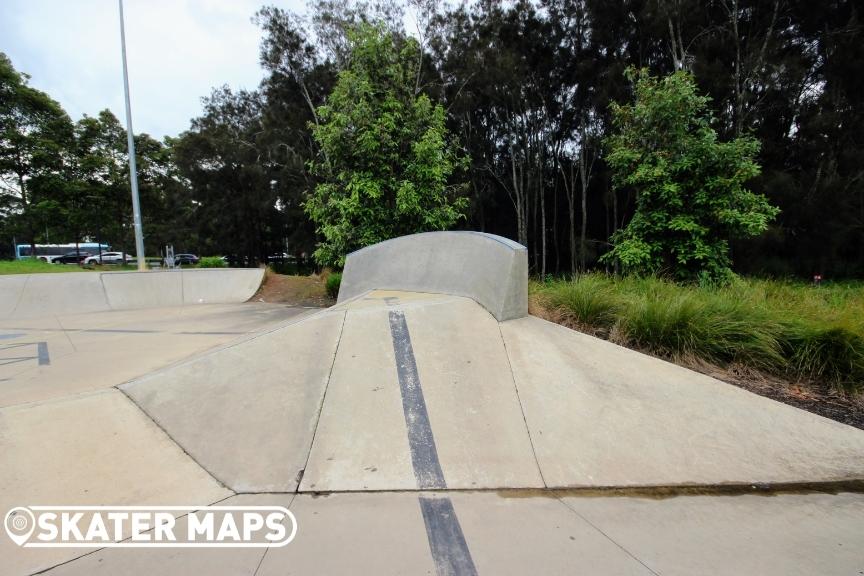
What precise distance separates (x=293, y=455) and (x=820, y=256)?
2425 centimetres

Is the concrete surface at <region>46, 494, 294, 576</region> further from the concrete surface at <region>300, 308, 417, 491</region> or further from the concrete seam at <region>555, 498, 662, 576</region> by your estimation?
the concrete seam at <region>555, 498, 662, 576</region>

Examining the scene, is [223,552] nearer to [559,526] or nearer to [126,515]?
[126,515]

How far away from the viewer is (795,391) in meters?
4.29

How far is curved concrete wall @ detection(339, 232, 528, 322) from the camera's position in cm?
554

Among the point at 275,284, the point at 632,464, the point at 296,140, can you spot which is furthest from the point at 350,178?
the point at 296,140

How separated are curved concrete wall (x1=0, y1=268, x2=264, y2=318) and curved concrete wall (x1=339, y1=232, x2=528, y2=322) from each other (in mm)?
6610

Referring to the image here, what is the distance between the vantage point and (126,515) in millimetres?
2494

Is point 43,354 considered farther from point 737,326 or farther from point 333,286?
point 737,326

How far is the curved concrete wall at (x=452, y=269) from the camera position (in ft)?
18.2

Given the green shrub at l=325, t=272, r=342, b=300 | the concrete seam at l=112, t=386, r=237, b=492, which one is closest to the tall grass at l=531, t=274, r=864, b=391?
the concrete seam at l=112, t=386, r=237, b=492

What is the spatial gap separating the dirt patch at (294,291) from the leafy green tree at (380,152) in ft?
7.13

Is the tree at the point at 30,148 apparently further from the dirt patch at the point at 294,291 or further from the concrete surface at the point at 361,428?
A: the concrete surface at the point at 361,428

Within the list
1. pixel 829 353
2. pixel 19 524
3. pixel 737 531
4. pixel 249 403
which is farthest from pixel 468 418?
pixel 829 353

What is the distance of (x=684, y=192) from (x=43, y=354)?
11.8 m
